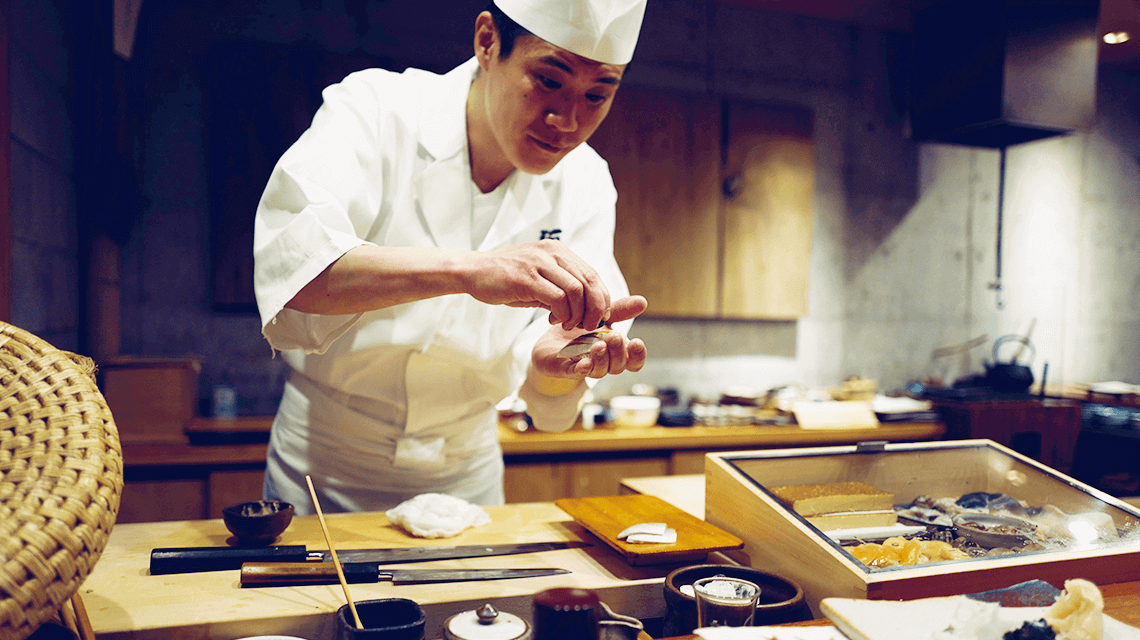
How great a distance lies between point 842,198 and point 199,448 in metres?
4.06

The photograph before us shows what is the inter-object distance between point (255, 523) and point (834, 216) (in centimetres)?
421

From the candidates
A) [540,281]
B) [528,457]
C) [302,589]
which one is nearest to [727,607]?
[540,281]

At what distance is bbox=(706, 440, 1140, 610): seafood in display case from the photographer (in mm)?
1100

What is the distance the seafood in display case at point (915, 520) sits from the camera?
43.3 inches

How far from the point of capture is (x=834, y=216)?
4602 mm

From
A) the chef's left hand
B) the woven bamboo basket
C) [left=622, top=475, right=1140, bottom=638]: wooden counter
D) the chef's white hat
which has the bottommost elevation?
[left=622, top=475, right=1140, bottom=638]: wooden counter

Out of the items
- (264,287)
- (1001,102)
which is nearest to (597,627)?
(264,287)

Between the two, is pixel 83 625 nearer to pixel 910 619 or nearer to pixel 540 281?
pixel 540 281

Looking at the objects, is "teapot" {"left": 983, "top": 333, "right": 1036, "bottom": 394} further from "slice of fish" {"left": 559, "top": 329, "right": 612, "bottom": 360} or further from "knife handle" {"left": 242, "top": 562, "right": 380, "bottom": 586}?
"knife handle" {"left": 242, "top": 562, "right": 380, "bottom": 586}

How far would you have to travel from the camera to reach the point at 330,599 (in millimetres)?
1089

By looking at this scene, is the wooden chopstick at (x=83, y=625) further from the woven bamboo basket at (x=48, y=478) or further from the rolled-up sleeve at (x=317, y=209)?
the rolled-up sleeve at (x=317, y=209)

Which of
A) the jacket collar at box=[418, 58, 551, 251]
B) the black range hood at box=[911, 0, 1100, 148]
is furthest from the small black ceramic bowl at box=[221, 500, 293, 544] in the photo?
the black range hood at box=[911, 0, 1100, 148]

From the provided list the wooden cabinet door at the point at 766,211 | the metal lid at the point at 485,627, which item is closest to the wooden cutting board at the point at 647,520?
the metal lid at the point at 485,627

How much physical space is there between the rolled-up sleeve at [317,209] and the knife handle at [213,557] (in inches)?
16.0
